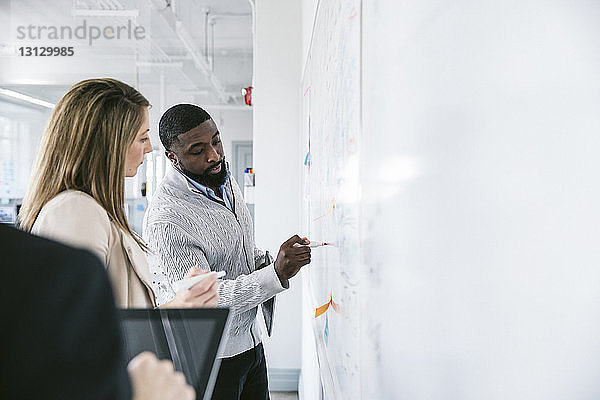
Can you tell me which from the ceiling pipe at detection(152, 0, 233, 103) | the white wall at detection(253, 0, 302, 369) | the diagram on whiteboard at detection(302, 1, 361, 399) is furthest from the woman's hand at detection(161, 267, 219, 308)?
the ceiling pipe at detection(152, 0, 233, 103)

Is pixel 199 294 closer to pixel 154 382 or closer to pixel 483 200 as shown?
pixel 154 382

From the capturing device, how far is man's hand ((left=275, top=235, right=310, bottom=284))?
5.00 feet

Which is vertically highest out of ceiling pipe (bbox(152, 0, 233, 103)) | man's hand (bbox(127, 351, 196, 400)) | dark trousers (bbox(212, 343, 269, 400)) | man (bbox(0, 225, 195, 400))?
ceiling pipe (bbox(152, 0, 233, 103))

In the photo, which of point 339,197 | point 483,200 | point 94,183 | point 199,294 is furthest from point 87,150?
point 483,200

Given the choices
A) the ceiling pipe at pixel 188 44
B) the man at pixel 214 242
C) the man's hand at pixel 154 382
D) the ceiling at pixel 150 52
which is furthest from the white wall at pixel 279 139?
the man's hand at pixel 154 382

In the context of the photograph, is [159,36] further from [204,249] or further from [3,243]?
[3,243]

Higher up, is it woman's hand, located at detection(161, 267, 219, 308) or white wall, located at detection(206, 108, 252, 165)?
white wall, located at detection(206, 108, 252, 165)

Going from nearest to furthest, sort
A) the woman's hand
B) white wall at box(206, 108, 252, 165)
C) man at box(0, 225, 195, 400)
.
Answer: man at box(0, 225, 195, 400) < the woman's hand < white wall at box(206, 108, 252, 165)

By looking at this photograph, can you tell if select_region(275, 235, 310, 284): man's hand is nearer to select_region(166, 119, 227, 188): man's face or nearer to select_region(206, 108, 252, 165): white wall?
select_region(166, 119, 227, 188): man's face

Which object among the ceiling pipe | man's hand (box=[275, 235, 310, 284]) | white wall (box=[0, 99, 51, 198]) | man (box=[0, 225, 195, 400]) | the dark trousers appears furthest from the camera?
white wall (box=[0, 99, 51, 198])

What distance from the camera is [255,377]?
5.86 ft

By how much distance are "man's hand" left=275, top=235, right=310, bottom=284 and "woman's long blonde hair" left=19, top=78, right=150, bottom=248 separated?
0.51 metres

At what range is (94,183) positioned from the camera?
3.39 feet

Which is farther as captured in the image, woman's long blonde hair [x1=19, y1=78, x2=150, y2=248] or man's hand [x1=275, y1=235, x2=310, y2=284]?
man's hand [x1=275, y1=235, x2=310, y2=284]
